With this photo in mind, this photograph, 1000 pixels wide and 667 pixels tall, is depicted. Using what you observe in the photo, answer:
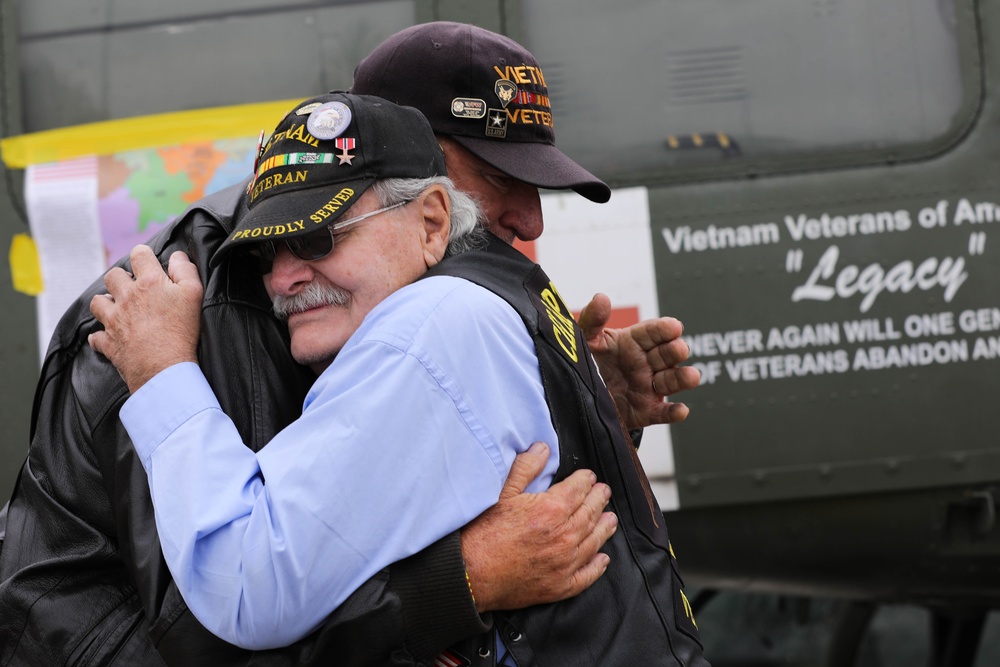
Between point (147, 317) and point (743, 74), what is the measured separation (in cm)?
248

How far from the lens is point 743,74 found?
11.6ft

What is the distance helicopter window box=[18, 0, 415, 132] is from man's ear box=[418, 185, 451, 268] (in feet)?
6.57

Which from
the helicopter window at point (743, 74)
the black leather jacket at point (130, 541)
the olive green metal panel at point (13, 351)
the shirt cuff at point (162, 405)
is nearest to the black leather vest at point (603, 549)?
the black leather jacket at point (130, 541)

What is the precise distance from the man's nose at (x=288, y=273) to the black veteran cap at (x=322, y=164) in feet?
0.23

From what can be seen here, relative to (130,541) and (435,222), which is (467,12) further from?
(130,541)

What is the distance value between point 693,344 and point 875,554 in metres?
0.99

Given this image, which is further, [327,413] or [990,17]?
[990,17]

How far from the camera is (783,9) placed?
354cm

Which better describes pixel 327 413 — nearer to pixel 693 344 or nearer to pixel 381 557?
pixel 381 557

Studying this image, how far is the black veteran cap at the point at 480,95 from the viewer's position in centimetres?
186

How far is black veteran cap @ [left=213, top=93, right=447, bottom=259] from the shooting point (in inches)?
60.9

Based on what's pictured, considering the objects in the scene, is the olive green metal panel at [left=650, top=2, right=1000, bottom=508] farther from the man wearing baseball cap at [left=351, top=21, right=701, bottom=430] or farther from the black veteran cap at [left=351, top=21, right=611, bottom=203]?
the black veteran cap at [left=351, top=21, right=611, bottom=203]

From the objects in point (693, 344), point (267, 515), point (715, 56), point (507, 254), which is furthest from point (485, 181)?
point (715, 56)

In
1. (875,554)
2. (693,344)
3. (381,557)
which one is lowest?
(875,554)
